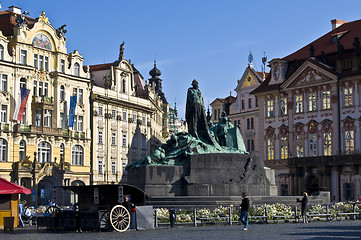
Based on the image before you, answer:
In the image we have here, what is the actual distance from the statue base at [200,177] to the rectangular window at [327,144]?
2521 cm

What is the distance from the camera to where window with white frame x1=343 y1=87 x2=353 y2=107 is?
51094 millimetres

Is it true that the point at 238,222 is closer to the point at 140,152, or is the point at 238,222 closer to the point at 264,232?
the point at 264,232

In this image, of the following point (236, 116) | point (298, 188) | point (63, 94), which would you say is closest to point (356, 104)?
point (298, 188)

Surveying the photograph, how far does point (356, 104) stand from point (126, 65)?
28.7 m

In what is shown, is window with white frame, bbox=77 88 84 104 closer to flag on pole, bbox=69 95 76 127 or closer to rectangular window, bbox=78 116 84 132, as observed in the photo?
rectangular window, bbox=78 116 84 132

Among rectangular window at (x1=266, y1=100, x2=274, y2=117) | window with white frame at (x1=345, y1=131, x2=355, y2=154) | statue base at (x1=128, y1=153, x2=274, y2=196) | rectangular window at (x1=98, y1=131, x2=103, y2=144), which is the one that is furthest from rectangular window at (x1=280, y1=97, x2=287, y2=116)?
statue base at (x1=128, y1=153, x2=274, y2=196)

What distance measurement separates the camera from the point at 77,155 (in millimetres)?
63031

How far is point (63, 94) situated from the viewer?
61750 millimetres

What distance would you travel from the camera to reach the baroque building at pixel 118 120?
216ft

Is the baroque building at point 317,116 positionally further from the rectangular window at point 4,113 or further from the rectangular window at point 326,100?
the rectangular window at point 4,113

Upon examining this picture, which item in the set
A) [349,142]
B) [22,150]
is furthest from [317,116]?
[22,150]

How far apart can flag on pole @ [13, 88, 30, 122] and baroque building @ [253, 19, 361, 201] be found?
19.5m

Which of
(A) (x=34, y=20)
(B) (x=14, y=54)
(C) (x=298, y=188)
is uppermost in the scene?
(A) (x=34, y=20)

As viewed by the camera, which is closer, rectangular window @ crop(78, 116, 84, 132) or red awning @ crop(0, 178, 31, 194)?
red awning @ crop(0, 178, 31, 194)
